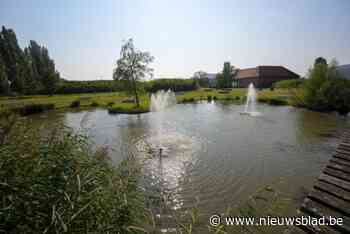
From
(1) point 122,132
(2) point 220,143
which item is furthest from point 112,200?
(1) point 122,132

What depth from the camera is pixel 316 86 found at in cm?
1967


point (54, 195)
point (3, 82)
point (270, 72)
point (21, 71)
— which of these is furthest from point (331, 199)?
point (270, 72)

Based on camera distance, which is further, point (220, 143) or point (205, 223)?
point (220, 143)

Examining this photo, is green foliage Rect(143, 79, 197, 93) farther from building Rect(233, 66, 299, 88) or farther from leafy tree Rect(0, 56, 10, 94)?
leafy tree Rect(0, 56, 10, 94)

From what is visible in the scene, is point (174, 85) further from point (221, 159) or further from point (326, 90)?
point (221, 159)

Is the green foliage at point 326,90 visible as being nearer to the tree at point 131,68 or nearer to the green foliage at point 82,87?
the tree at point 131,68

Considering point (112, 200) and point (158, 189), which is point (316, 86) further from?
point (112, 200)

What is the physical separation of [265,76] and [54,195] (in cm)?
6458

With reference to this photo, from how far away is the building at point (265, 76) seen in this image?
56.1 meters

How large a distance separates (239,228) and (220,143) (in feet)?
18.2

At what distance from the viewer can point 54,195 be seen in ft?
4.89

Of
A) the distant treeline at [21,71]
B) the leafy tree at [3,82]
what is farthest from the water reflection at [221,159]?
the distant treeline at [21,71]

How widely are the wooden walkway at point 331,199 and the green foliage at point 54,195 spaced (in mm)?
2119

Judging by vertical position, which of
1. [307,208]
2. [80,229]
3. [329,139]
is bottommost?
[329,139]
